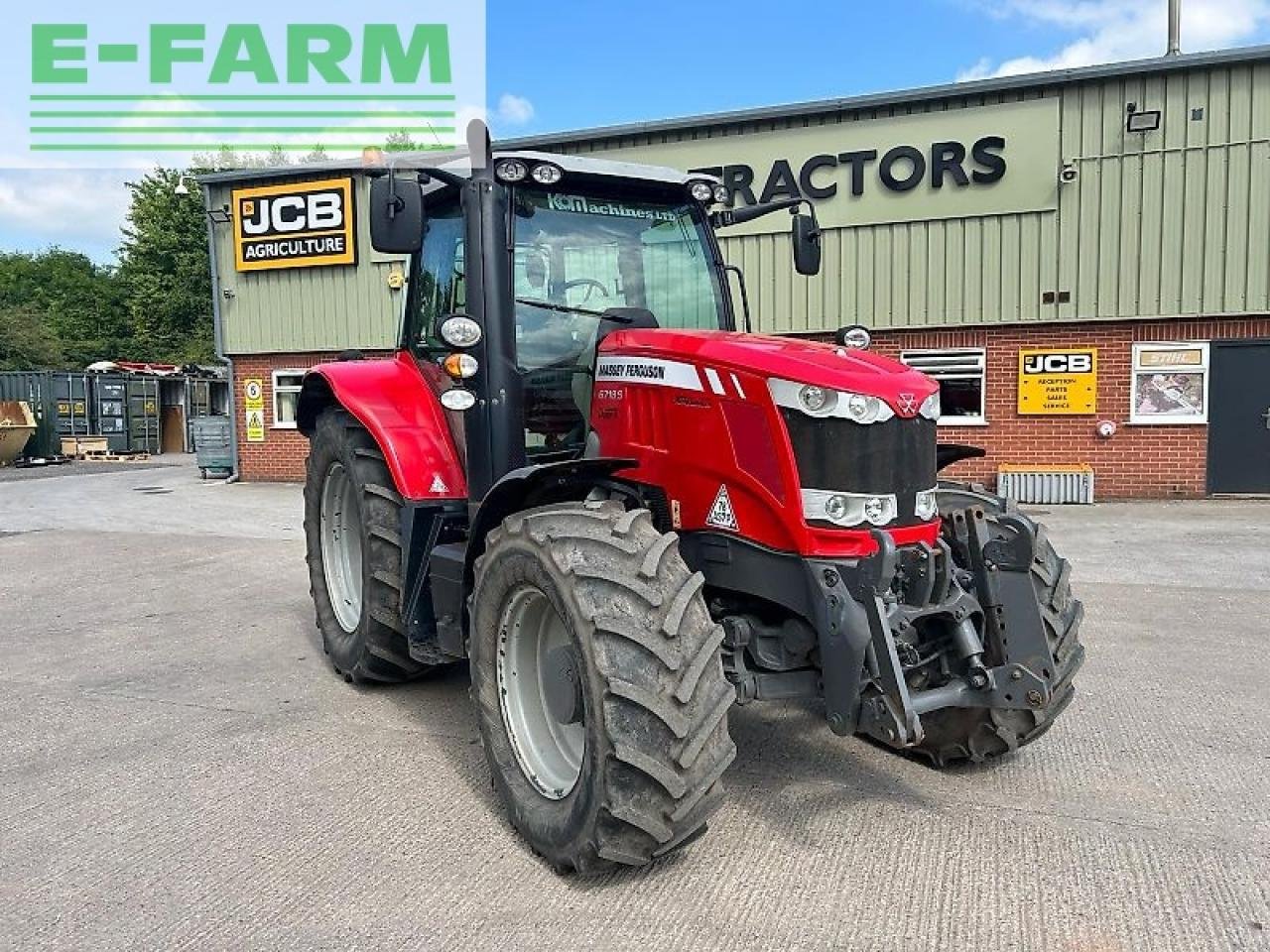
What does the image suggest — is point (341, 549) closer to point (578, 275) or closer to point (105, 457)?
point (578, 275)

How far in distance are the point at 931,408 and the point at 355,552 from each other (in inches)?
134

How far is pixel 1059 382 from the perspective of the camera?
1322cm

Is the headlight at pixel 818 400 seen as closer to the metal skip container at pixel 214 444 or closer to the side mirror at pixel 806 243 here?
the side mirror at pixel 806 243

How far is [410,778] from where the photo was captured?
4.07 meters

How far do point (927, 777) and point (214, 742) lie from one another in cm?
310

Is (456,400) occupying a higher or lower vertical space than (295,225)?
lower

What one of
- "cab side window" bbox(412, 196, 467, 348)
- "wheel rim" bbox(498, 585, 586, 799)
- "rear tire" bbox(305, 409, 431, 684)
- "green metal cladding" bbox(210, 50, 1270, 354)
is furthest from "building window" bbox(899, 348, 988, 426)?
"wheel rim" bbox(498, 585, 586, 799)

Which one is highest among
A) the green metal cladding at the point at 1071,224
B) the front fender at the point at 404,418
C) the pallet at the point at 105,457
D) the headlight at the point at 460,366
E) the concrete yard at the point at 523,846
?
the green metal cladding at the point at 1071,224

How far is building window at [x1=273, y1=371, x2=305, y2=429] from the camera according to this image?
17.6m

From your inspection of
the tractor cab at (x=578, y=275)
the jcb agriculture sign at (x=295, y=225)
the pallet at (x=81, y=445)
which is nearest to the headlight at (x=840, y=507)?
the tractor cab at (x=578, y=275)

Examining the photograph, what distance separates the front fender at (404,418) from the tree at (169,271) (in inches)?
1475

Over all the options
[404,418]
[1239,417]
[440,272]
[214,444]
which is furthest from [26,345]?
[440,272]

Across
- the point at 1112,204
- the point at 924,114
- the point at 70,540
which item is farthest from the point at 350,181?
the point at 1112,204

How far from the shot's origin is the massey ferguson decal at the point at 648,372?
11.6ft
